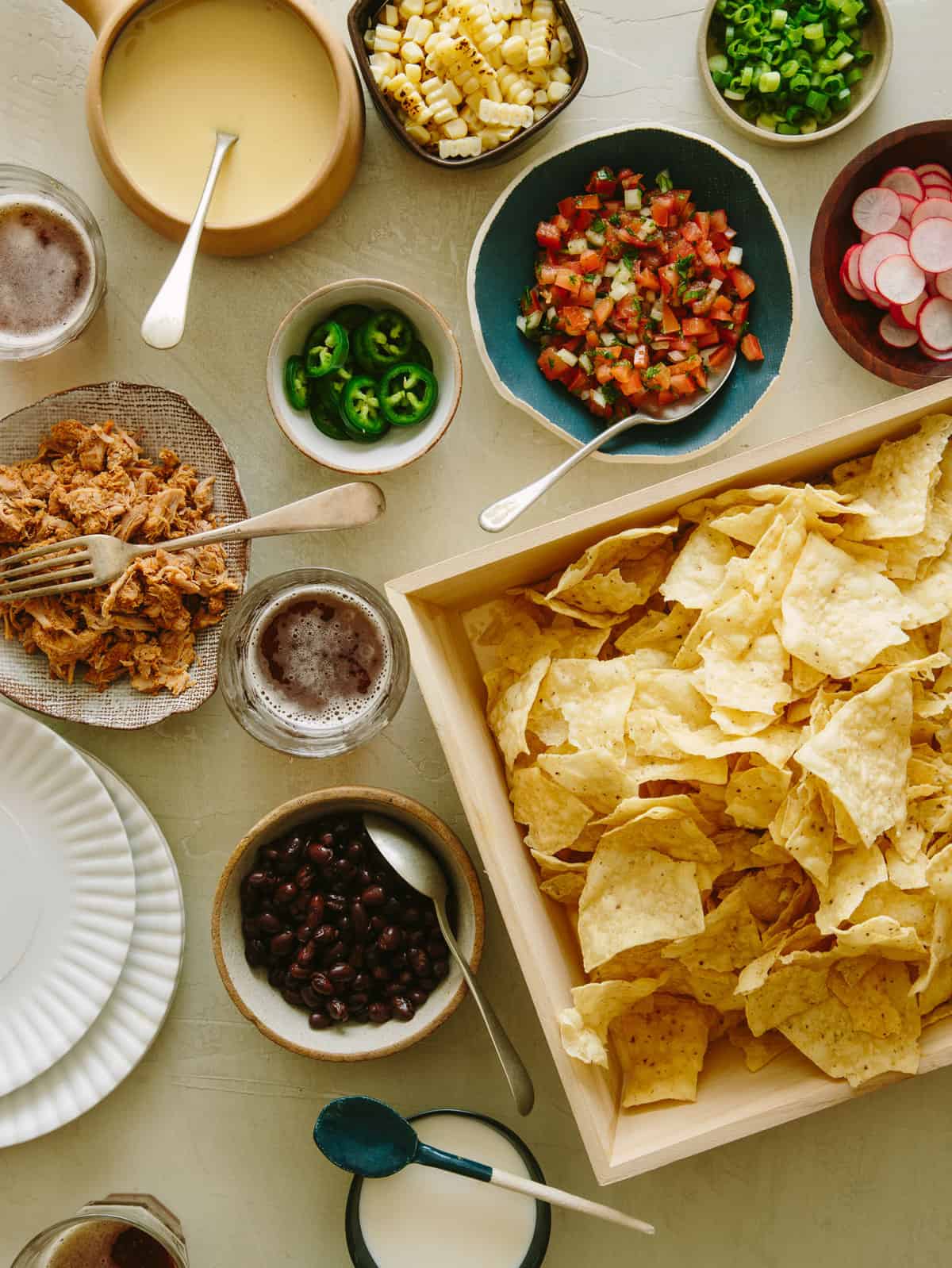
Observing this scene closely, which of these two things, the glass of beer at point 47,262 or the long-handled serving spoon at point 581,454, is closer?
the long-handled serving spoon at point 581,454

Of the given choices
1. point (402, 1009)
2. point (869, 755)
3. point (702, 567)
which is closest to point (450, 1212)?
point (402, 1009)

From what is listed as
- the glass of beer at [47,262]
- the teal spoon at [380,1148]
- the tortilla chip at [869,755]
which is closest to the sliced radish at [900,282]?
the tortilla chip at [869,755]

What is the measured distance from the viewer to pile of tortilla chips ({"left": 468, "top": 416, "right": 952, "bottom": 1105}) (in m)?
1.65

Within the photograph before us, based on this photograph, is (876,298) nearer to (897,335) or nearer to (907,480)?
(897,335)

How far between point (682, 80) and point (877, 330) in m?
0.61

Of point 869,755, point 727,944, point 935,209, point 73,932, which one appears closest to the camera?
point 869,755

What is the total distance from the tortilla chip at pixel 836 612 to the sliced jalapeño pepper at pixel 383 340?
2.69 feet

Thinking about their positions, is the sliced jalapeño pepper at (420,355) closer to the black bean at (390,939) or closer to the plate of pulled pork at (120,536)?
the plate of pulled pork at (120,536)

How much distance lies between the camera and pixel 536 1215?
2004mm

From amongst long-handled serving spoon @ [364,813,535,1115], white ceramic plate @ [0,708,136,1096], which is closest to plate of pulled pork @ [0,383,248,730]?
white ceramic plate @ [0,708,136,1096]

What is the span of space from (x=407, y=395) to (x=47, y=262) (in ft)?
2.35

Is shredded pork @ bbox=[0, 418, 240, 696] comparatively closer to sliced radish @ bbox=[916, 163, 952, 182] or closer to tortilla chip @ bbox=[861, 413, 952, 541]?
tortilla chip @ bbox=[861, 413, 952, 541]

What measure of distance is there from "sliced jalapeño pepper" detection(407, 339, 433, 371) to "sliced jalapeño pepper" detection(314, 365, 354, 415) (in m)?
0.12

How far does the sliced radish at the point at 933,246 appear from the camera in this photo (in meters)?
1.97
